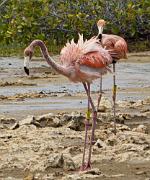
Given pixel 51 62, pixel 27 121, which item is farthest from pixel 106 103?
pixel 51 62

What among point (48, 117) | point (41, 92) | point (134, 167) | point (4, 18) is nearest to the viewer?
point (134, 167)

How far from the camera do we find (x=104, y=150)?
865 centimetres

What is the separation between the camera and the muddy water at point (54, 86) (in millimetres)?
13176

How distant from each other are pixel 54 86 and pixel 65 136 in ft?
21.3

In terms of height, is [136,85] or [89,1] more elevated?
[89,1]

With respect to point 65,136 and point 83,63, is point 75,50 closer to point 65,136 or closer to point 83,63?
point 83,63

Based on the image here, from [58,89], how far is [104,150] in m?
6.97

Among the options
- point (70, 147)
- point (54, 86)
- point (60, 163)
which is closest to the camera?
point (60, 163)

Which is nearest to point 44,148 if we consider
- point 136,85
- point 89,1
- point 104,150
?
point 104,150

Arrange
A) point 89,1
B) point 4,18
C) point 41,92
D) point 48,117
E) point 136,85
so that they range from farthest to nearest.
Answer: point 4,18 → point 89,1 → point 136,85 → point 41,92 → point 48,117

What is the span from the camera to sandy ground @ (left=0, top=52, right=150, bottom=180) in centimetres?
759

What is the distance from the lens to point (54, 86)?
16094mm

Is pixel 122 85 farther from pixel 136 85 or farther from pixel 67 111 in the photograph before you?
pixel 67 111

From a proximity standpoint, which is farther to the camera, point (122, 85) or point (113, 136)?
point (122, 85)
